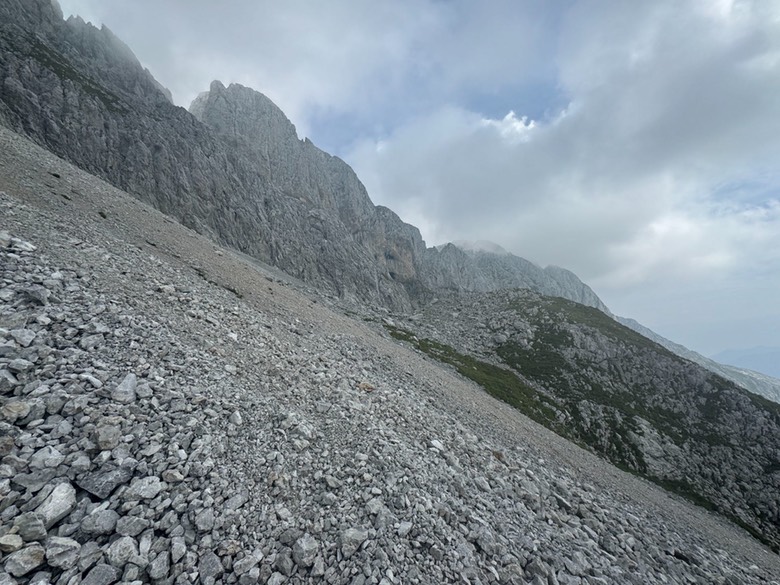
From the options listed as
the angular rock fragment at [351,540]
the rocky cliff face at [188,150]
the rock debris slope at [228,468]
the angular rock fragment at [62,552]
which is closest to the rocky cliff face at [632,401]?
the rock debris slope at [228,468]

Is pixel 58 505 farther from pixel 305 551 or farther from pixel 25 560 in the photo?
pixel 305 551

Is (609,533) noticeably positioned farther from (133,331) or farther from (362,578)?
(133,331)

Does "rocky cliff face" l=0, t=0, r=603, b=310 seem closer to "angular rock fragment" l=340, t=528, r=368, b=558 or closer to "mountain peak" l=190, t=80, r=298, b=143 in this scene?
"mountain peak" l=190, t=80, r=298, b=143

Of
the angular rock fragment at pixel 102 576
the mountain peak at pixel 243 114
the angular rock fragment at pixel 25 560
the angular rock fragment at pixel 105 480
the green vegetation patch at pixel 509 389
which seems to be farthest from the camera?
the mountain peak at pixel 243 114

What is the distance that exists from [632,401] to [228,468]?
255 feet

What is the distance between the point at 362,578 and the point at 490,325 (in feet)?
289

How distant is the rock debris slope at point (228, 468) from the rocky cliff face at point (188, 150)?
73714mm

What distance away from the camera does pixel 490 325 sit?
9156 cm

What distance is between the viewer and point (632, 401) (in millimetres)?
65062

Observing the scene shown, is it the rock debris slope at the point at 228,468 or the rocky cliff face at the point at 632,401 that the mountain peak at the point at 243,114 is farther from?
the rock debris slope at the point at 228,468

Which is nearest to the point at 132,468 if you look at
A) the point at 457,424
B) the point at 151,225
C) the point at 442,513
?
the point at 442,513

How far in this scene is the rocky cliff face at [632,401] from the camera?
1912 inches

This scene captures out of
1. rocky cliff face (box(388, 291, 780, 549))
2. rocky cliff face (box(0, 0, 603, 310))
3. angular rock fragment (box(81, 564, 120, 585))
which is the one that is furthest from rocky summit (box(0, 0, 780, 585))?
rocky cliff face (box(0, 0, 603, 310))

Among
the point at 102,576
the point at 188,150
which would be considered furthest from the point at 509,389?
the point at 188,150
